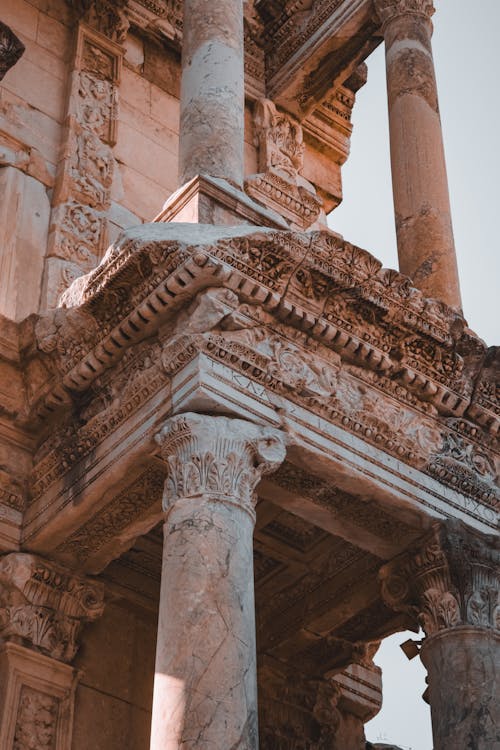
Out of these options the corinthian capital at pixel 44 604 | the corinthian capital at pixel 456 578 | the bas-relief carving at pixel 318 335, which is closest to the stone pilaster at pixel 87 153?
the bas-relief carving at pixel 318 335

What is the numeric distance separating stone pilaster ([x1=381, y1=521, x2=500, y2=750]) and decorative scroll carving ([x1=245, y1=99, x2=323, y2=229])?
17.7ft

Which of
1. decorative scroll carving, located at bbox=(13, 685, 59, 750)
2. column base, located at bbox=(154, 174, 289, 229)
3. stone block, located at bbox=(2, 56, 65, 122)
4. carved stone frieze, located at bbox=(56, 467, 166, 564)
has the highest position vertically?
stone block, located at bbox=(2, 56, 65, 122)

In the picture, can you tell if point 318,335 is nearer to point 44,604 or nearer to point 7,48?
point 44,604

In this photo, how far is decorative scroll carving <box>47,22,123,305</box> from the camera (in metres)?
13.4

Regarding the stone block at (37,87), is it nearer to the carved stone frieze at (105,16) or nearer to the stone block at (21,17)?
the stone block at (21,17)

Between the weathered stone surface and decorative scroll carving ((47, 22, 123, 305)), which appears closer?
the weathered stone surface

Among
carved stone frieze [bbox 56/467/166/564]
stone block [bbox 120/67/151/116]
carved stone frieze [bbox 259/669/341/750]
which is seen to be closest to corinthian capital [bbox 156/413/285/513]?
carved stone frieze [bbox 56/467/166/564]

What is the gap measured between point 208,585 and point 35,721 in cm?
271

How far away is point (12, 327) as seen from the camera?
39.5 ft

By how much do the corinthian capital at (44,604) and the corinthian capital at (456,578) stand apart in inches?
106

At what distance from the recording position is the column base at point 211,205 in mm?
11438

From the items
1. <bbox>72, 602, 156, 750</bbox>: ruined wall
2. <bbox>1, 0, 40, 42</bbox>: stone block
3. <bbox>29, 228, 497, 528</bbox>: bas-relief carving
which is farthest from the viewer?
<bbox>1, 0, 40, 42</bbox>: stone block

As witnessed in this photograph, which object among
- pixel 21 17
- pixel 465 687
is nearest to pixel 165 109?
pixel 21 17

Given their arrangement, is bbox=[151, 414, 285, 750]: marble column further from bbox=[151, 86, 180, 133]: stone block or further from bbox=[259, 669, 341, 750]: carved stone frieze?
bbox=[151, 86, 180, 133]: stone block
